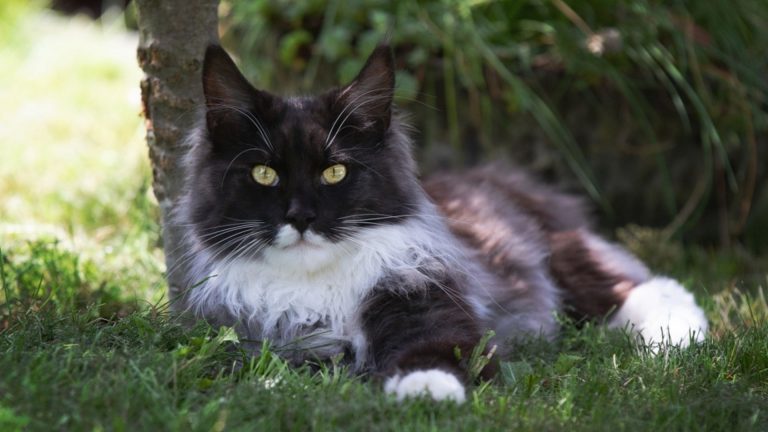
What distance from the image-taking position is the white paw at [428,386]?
235cm

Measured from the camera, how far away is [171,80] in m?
3.22

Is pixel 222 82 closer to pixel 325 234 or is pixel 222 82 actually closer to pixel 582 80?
pixel 325 234

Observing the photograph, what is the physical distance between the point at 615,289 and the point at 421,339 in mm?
1430

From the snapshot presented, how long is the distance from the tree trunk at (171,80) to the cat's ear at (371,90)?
68 centimetres

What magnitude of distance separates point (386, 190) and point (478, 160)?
248 cm

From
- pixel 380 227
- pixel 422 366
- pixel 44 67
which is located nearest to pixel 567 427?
pixel 422 366

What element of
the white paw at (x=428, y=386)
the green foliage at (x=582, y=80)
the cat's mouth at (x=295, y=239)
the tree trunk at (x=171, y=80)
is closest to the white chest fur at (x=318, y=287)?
the cat's mouth at (x=295, y=239)

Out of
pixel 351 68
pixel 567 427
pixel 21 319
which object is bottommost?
pixel 567 427

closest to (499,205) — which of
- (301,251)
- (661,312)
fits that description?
(661,312)

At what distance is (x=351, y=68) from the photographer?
15.3 feet

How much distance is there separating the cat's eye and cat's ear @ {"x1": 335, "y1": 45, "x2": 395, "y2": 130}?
0.66 feet

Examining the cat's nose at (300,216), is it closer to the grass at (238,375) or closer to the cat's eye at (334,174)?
the cat's eye at (334,174)

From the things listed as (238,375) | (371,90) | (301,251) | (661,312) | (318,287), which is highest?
(371,90)

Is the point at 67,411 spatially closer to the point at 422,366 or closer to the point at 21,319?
the point at 21,319
